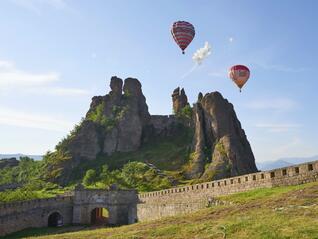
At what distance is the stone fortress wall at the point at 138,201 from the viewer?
25.0m

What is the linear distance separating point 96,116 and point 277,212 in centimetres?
7931

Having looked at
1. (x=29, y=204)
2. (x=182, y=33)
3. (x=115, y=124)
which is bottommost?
(x=29, y=204)

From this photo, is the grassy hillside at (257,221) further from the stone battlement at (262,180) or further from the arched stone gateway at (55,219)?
the arched stone gateway at (55,219)

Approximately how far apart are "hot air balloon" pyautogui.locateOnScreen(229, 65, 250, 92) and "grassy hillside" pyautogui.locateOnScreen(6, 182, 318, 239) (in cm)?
2741

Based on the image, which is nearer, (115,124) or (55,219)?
(55,219)

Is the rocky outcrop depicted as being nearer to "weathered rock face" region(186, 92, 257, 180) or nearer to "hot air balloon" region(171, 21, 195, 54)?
"weathered rock face" region(186, 92, 257, 180)

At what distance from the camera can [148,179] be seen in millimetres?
64688

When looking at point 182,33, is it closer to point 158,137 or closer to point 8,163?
point 158,137

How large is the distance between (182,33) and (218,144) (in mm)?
22748

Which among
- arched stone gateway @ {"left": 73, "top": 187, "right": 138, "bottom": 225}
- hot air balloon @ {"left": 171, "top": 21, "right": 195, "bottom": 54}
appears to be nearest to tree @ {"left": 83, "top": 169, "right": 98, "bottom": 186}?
arched stone gateway @ {"left": 73, "top": 187, "right": 138, "bottom": 225}

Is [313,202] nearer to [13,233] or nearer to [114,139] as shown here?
[13,233]

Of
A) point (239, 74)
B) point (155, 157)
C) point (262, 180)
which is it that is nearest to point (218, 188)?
point (262, 180)

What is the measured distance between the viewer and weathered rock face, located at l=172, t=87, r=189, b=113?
340 ft

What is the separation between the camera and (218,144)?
2478 inches
